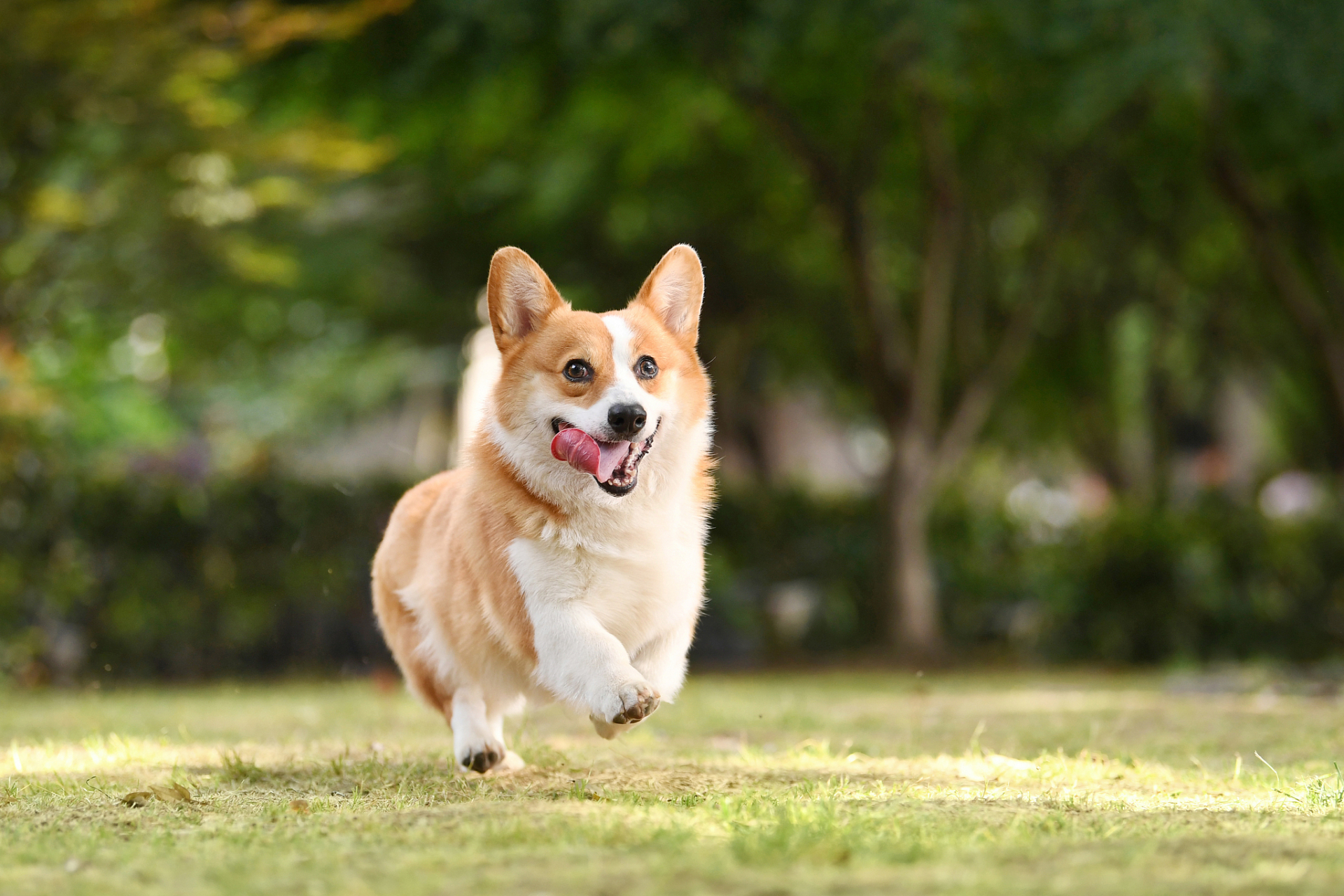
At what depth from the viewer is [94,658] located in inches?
433

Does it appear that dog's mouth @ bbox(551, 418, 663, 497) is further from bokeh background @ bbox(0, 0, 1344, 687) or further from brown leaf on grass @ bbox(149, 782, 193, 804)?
bokeh background @ bbox(0, 0, 1344, 687)

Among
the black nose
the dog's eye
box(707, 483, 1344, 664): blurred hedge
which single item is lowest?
box(707, 483, 1344, 664): blurred hedge

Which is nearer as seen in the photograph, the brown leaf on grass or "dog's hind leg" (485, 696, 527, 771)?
the brown leaf on grass

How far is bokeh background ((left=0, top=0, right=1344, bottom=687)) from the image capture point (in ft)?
34.4

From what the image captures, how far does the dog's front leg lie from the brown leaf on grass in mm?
1071

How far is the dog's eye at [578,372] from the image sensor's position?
4.34m

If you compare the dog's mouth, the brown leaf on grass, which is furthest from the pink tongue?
the brown leaf on grass

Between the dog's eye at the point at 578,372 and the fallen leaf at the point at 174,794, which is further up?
the dog's eye at the point at 578,372

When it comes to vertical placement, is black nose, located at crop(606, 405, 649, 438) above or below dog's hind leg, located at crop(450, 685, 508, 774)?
above

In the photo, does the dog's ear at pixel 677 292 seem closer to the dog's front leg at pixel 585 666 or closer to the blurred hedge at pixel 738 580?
the dog's front leg at pixel 585 666

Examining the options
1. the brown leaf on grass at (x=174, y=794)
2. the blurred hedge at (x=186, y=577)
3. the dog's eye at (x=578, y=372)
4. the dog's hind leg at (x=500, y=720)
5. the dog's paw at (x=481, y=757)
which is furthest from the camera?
the blurred hedge at (x=186, y=577)

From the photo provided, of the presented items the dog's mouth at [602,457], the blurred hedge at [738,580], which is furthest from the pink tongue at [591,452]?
the blurred hedge at [738,580]

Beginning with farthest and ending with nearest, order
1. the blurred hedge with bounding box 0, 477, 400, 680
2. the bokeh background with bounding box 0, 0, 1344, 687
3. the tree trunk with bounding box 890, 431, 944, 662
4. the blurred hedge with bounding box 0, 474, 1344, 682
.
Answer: the tree trunk with bounding box 890, 431, 944, 662 < the blurred hedge with bounding box 0, 474, 1344, 682 < the blurred hedge with bounding box 0, 477, 400, 680 < the bokeh background with bounding box 0, 0, 1344, 687

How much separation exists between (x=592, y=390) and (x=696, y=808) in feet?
4.20
